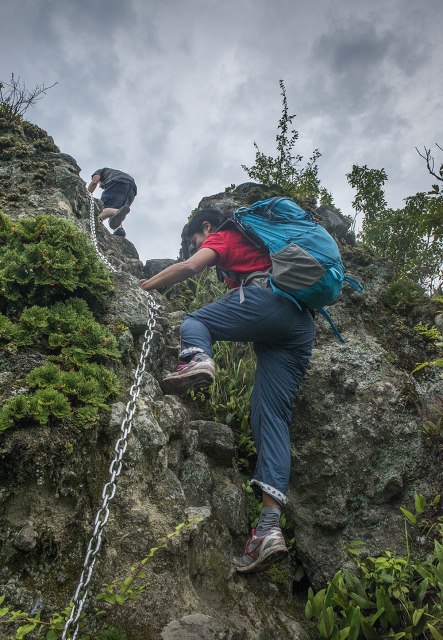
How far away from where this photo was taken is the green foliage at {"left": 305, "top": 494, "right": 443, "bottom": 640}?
303 centimetres

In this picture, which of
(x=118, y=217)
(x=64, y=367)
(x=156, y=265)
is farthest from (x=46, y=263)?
(x=118, y=217)

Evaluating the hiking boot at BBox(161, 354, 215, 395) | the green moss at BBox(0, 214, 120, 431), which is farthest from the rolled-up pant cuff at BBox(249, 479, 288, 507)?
the green moss at BBox(0, 214, 120, 431)

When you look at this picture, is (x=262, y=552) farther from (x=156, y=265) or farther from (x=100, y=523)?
(x=156, y=265)

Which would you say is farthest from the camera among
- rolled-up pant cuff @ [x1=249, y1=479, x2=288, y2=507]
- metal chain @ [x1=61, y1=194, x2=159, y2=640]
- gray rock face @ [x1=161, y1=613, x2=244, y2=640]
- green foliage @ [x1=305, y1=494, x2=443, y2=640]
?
rolled-up pant cuff @ [x1=249, y1=479, x2=288, y2=507]

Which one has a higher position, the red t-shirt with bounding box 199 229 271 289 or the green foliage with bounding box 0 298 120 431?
the red t-shirt with bounding box 199 229 271 289

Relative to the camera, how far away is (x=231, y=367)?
5.61m

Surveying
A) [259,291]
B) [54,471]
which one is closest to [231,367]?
[259,291]

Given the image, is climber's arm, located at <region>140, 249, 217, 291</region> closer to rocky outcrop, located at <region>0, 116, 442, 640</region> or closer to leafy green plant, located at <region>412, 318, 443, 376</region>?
rocky outcrop, located at <region>0, 116, 442, 640</region>

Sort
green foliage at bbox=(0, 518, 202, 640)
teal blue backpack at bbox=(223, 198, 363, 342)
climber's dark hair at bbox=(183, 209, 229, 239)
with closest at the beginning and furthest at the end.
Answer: green foliage at bbox=(0, 518, 202, 640) < teal blue backpack at bbox=(223, 198, 363, 342) < climber's dark hair at bbox=(183, 209, 229, 239)

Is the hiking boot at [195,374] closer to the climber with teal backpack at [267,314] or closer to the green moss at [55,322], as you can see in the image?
the climber with teal backpack at [267,314]

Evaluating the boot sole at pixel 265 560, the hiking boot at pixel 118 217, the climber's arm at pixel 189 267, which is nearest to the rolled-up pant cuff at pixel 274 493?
the boot sole at pixel 265 560

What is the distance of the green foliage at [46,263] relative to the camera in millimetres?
3752

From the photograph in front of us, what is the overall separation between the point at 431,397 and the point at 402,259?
6091 mm

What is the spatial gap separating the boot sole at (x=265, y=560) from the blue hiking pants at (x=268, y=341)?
0.53 m
